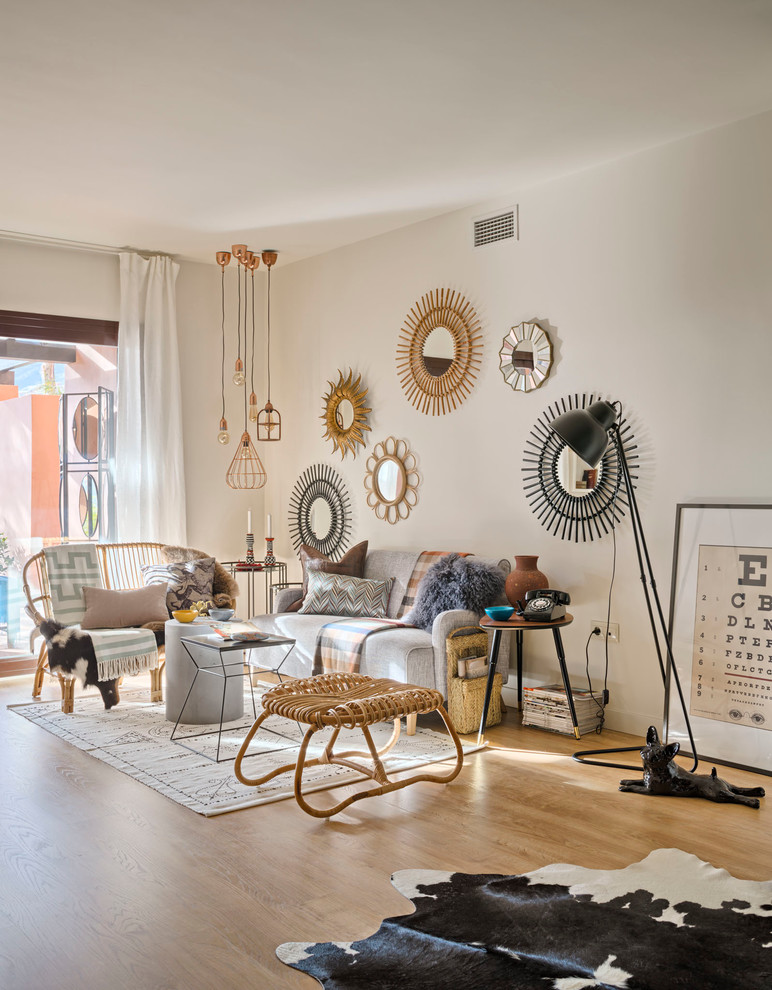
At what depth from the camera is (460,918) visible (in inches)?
100

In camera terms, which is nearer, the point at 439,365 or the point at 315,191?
the point at 315,191

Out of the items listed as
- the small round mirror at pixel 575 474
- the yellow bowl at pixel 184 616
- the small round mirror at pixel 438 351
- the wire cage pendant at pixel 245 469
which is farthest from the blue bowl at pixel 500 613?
the wire cage pendant at pixel 245 469

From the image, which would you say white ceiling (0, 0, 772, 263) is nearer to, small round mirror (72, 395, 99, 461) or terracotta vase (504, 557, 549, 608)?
small round mirror (72, 395, 99, 461)

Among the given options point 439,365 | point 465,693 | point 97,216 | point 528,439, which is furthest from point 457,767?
point 97,216

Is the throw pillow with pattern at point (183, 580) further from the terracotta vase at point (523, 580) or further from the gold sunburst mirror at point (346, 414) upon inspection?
the terracotta vase at point (523, 580)

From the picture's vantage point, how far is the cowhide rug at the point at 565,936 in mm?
2250

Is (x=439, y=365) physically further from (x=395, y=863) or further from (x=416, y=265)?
(x=395, y=863)

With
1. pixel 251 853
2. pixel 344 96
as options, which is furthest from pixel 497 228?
pixel 251 853

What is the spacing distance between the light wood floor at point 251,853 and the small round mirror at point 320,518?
268 centimetres

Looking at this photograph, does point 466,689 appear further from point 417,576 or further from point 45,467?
point 45,467

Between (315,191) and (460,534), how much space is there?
83.7 inches

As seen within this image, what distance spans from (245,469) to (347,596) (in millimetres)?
1978

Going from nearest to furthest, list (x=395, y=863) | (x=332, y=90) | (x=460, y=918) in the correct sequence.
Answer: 1. (x=460, y=918)
2. (x=395, y=863)
3. (x=332, y=90)

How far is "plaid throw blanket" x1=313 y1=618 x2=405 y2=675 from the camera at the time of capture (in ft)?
15.8
